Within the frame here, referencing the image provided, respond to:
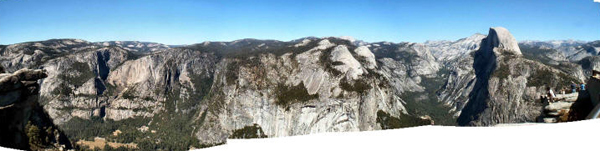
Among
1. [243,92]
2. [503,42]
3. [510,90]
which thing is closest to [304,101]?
[243,92]

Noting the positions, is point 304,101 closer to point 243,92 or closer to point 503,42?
point 243,92

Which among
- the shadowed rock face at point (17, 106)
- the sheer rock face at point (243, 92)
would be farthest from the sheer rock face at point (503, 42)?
the shadowed rock face at point (17, 106)

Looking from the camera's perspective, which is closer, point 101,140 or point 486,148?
point 486,148

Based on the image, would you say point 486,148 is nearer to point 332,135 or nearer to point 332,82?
point 332,135

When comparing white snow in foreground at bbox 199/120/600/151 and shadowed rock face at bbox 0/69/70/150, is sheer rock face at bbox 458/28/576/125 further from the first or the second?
shadowed rock face at bbox 0/69/70/150

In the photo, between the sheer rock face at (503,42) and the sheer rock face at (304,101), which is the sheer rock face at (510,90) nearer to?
the sheer rock face at (503,42)

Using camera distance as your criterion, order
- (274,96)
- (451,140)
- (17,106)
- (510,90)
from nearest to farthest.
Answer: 1. (451,140)
2. (17,106)
3. (510,90)
4. (274,96)

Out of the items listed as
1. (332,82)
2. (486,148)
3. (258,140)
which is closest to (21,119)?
(258,140)

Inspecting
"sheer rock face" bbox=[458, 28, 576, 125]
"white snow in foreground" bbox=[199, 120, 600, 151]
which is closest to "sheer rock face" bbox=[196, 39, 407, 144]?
"sheer rock face" bbox=[458, 28, 576, 125]
